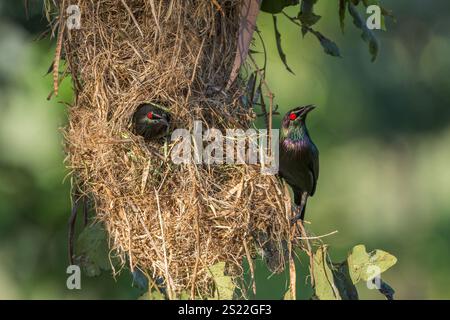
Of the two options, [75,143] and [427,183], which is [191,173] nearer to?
[75,143]

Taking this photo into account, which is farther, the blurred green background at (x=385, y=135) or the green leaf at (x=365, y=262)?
the blurred green background at (x=385, y=135)

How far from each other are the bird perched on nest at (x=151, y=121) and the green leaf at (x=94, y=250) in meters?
0.43

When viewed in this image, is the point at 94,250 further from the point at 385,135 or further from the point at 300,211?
the point at 385,135

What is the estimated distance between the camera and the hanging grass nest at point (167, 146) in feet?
10.5

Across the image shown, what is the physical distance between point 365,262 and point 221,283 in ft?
1.73

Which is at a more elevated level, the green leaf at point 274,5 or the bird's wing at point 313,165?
the green leaf at point 274,5

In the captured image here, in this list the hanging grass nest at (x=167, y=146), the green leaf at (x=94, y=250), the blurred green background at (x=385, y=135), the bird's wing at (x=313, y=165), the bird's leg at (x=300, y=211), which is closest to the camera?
the hanging grass nest at (x=167, y=146)

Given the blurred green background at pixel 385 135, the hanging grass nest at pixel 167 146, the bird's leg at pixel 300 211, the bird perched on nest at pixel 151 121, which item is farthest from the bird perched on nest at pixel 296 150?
the blurred green background at pixel 385 135

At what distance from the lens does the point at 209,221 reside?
3.22 meters

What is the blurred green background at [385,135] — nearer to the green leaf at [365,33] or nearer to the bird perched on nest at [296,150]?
the bird perched on nest at [296,150]
